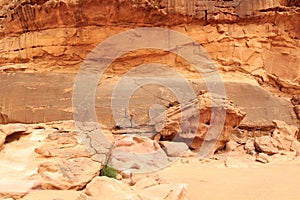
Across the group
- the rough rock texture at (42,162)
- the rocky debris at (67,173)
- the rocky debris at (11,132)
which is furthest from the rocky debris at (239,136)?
the rocky debris at (11,132)

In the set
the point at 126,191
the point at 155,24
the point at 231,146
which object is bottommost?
the point at 231,146

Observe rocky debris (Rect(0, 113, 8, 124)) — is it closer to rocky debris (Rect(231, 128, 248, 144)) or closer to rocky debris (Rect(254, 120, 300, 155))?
rocky debris (Rect(231, 128, 248, 144))

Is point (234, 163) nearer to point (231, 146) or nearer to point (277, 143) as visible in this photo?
point (231, 146)

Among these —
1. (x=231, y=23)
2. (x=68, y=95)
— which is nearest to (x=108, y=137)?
(x=68, y=95)

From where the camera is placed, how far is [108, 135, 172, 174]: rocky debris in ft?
18.2

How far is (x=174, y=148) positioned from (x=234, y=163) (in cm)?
140

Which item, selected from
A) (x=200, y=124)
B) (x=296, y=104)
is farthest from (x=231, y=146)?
(x=296, y=104)

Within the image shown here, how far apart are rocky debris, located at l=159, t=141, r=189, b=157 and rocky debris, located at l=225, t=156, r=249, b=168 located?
1.04 m

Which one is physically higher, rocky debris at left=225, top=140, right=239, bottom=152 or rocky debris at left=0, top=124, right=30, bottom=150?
rocky debris at left=0, top=124, right=30, bottom=150

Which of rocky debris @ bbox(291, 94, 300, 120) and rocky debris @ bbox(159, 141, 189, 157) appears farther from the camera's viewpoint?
rocky debris @ bbox(291, 94, 300, 120)

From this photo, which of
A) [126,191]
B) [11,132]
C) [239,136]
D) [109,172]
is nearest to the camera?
[126,191]

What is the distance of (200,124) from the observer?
8.30 metres

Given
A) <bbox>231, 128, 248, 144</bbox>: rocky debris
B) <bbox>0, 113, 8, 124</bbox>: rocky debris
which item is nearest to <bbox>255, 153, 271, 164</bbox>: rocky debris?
<bbox>231, 128, 248, 144</bbox>: rocky debris

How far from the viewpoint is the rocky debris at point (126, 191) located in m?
3.44
